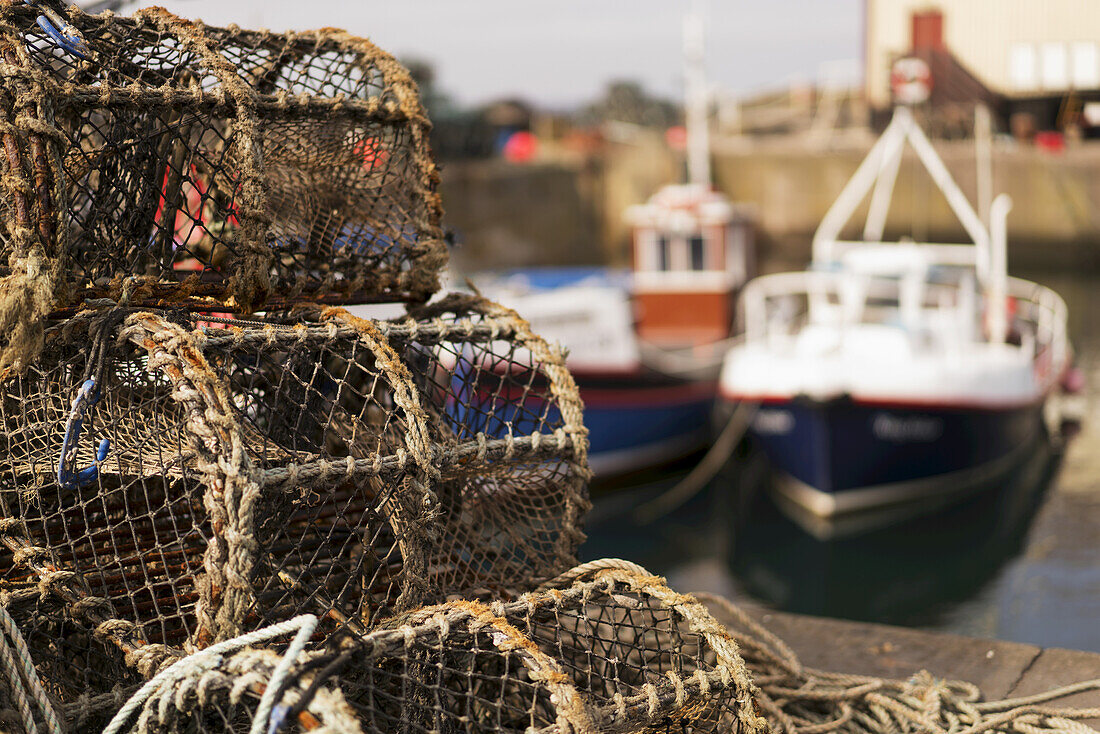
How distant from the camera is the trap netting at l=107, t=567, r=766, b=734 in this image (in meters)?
1.56

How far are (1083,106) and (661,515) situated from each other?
60.5 feet

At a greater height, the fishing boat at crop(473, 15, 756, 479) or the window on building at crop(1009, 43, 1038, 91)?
the window on building at crop(1009, 43, 1038, 91)

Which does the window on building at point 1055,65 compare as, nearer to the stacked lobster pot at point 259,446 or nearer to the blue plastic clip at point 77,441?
the stacked lobster pot at point 259,446

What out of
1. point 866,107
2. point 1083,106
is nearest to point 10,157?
point 1083,106

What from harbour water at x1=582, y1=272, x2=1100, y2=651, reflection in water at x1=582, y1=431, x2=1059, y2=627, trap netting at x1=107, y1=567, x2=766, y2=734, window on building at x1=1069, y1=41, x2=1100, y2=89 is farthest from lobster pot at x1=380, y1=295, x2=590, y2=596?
window on building at x1=1069, y1=41, x2=1100, y2=89

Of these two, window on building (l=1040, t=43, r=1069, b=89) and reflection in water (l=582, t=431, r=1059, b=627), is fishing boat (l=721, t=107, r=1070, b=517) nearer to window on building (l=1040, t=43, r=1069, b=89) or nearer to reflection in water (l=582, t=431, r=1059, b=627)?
reflection in water (l=582, t=431, r=1059, b=627)

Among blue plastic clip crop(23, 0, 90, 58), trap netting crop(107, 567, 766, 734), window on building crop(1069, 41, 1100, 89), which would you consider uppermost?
window on building crop(1069, 41, 1100, 89)

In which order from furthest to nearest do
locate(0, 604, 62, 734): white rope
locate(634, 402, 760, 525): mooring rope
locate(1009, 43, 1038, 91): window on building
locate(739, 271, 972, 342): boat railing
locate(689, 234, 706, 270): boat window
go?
locate(1009, 43, 1038, 91): window on building → locate(689, 234, 706, 270): boat window → locate(634, 402, 760, 525): mooring rope → locate(739, 271, 972, 342): boat railing → locate(0, 604, 62, 734): white rope

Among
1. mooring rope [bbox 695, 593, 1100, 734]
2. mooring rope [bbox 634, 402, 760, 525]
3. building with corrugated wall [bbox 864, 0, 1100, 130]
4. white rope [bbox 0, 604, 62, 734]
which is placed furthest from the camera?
building with corrugated wall [bbox 864, 0, 1100, 130]

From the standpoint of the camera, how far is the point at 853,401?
844 cm

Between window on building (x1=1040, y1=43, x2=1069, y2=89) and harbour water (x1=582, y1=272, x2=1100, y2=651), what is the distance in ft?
48.4

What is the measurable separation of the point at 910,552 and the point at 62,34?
767 centimetres

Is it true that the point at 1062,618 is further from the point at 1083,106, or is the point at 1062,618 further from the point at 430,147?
the point at 1083,106

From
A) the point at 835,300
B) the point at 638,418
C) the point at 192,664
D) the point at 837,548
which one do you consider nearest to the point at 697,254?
the point at 835,300
